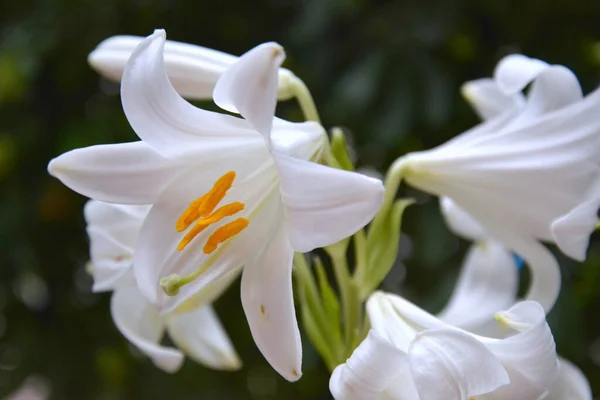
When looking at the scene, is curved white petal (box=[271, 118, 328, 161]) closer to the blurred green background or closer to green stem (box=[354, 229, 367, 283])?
green stem (box=[354, 229, 367, 283])

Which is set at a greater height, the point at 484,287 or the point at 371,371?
the point at 371,371

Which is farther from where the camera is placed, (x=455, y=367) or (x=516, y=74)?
(x=516, y=74)

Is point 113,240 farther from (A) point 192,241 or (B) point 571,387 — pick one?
(B) point 571,387

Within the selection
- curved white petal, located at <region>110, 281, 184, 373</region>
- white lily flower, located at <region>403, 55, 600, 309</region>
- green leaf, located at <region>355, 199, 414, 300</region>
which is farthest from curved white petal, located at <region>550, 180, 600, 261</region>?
curved white petal, located at <region>110, 281, 184, 373</region>

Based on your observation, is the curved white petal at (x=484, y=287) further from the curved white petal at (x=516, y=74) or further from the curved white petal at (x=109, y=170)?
the curved white petal at (x=109, y=170)

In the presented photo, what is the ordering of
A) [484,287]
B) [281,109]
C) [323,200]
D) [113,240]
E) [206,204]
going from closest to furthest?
[323,200], [206,204], [113,240], [484,287], [281,109]

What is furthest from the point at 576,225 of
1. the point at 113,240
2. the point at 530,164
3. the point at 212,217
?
the point at 113,240
